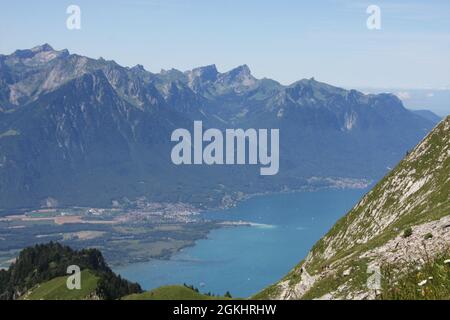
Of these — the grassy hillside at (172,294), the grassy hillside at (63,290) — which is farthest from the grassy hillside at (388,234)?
the grassy hillside at (63,290)

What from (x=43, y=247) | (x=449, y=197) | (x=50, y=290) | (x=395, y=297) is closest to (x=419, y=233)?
(x=449, y=197)

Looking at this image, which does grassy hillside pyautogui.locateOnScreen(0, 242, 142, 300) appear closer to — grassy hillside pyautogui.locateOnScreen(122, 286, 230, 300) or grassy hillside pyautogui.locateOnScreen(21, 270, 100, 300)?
grassy hillside pyautogui.locateOnScreen(21, 270, 100, 300)

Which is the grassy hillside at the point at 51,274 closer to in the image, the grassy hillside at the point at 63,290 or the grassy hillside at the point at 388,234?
the grassy hillside at the point at 63,290

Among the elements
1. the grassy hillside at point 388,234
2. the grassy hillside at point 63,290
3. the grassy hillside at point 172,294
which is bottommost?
the grassy hillside at point 63,290

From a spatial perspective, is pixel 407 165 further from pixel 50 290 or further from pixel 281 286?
pixel 50 290

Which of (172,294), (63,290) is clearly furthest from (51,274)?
(172,294)

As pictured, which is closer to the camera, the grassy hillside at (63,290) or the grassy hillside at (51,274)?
the grassy hillside at (63,290)
